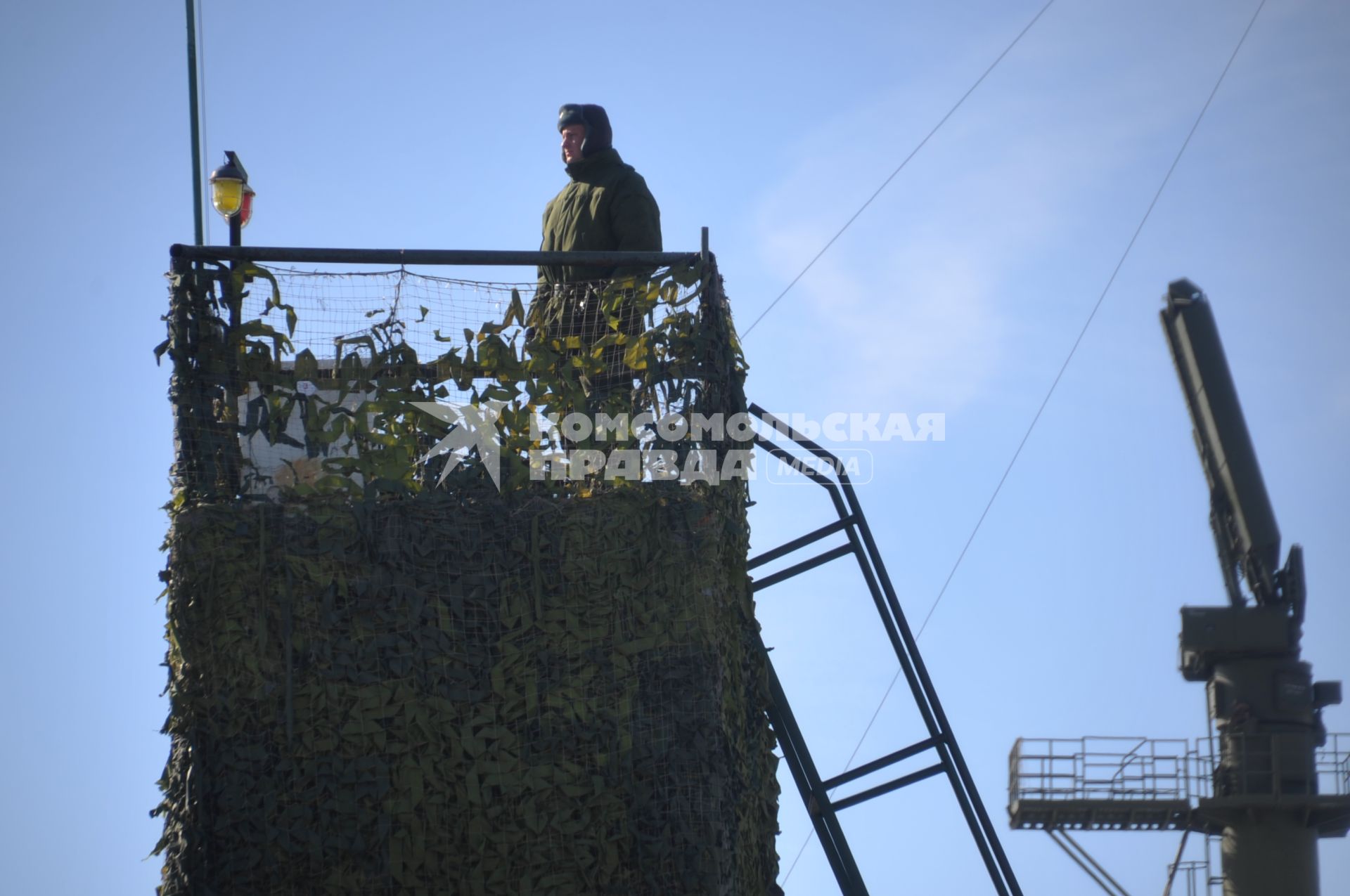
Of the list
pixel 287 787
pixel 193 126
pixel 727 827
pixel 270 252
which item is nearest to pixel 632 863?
pixel 727 827

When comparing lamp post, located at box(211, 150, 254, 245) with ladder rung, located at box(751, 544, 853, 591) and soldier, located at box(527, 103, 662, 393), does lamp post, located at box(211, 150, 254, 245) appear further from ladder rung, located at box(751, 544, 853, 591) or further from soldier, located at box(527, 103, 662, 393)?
ladder rung, located at box(751, 544, 853, 591)

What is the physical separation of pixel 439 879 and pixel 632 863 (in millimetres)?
970

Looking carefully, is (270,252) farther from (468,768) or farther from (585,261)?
(468,768)

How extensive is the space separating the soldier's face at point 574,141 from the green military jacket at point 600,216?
0.05m

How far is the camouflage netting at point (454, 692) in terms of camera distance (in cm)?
780

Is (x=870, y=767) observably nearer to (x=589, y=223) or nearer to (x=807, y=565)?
(x=807, y=565)

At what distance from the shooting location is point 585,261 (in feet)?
27.6

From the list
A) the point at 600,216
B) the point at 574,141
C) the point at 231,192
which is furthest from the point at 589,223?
the point at 231,192

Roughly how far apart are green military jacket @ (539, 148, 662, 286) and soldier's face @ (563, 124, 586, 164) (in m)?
0.05

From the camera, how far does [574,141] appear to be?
9.77 m

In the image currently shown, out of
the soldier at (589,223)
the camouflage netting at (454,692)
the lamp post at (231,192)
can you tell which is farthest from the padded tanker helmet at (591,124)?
the lamp post at (231,192)

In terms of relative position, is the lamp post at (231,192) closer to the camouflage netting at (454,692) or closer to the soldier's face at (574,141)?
the soldier's face at (574,141)

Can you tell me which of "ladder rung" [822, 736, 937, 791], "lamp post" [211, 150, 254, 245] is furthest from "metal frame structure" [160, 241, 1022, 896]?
"lamp post" [211, 150, 254, 245]

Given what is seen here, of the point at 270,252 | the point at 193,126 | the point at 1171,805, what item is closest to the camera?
the point at 270,252
